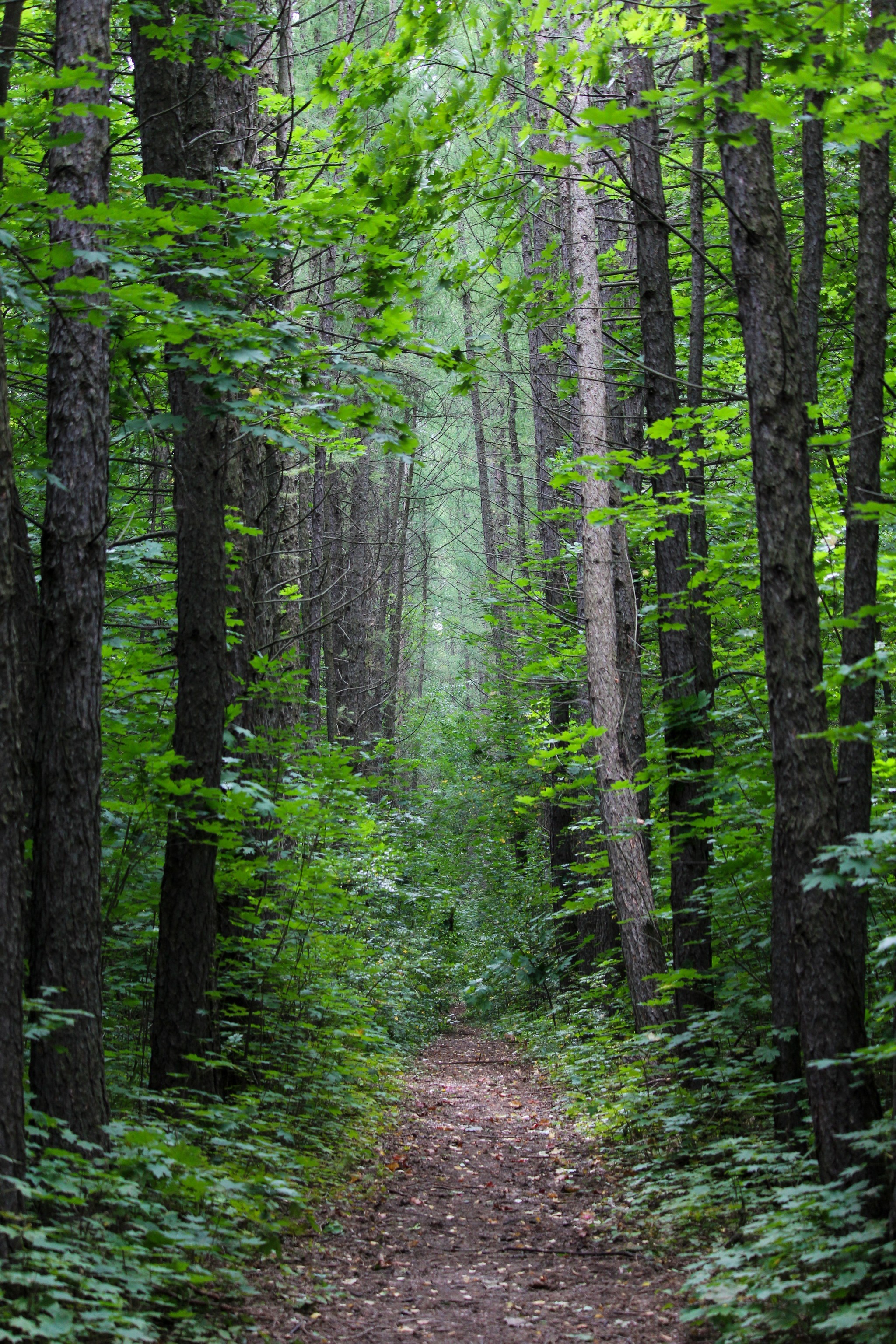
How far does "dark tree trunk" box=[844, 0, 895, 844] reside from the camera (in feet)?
15.4

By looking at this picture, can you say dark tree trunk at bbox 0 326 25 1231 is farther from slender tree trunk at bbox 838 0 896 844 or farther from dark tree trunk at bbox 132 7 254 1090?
slender tree trunk at bbox 838 0 896 844

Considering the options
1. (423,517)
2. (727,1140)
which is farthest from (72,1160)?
(423,517)

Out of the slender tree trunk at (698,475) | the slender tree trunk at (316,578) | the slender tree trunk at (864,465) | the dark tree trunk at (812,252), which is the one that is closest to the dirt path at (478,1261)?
the slender tree trunk at (864,465)

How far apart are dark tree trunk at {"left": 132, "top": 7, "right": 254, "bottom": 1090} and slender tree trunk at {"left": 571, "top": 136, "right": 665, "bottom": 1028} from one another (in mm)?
3521

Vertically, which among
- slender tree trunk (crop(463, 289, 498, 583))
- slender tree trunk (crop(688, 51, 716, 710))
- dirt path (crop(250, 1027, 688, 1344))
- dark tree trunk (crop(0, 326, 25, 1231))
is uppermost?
slender tree trunk (crop(463, 289, 498, 583))

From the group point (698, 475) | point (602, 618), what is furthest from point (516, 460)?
point (698, 475)

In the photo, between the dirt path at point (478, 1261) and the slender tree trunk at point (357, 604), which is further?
the slender tree trunk at point (357, 604)

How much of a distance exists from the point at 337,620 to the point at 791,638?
747cm

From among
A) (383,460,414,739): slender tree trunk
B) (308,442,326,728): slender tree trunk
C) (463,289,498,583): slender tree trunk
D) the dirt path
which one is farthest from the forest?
(383,460,414,739): slender tree trunk

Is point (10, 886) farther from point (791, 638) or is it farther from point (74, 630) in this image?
point (791, 638)

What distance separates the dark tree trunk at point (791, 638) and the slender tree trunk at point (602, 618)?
12.7ft

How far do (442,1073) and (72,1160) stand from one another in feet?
27.3

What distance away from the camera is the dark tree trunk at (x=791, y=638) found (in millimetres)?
4074

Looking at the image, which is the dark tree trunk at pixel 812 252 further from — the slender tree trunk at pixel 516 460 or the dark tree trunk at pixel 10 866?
the slender tree trunk at pixel 516 460
